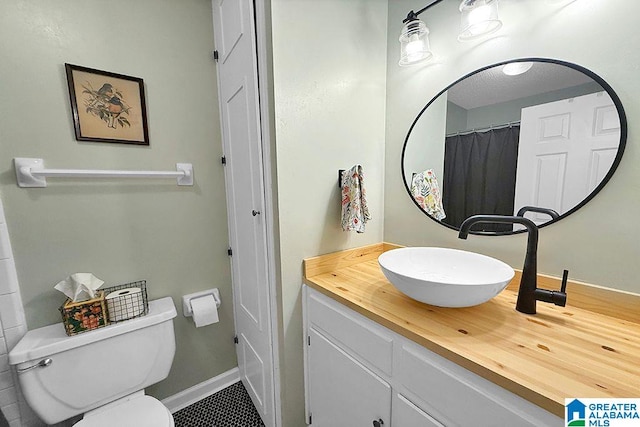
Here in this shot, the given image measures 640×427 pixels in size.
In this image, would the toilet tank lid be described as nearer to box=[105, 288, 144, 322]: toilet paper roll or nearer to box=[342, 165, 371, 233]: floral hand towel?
box=[105, 288, 144, 322]: toilet paper roll

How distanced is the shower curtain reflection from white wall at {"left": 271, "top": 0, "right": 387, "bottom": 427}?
0.40m

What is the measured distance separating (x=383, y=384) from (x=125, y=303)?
1.21 metres

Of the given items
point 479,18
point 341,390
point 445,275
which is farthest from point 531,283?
point 479,18

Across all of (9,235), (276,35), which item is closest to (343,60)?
(276,35)

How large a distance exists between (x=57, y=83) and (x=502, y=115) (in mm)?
1986

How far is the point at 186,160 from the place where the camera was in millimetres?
1455

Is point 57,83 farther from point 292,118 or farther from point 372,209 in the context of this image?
point 372,209

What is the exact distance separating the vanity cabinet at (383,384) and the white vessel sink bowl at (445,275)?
0.52 feet

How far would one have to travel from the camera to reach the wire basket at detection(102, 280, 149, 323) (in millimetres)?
1140

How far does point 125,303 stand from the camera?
1.16 m

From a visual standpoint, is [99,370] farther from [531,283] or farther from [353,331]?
[531,283]

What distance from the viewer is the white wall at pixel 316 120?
40.6 inches

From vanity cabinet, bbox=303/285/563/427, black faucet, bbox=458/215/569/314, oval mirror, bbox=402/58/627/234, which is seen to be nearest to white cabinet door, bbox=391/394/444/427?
vanity cabinet, bbox=303/285/563/427

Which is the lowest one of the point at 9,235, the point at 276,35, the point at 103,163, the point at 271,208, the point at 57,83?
the point at 9,235
